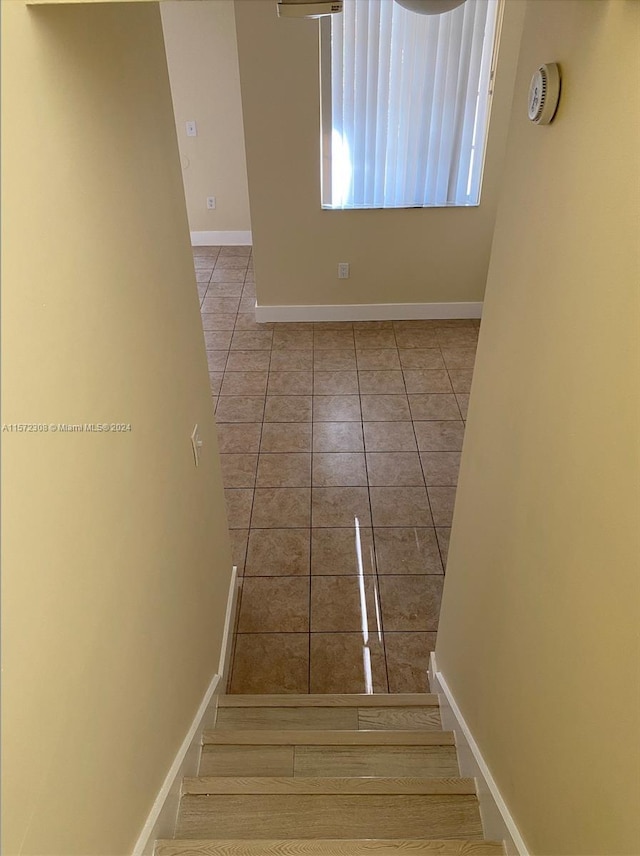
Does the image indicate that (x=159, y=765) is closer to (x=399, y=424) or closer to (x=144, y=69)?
(x=144, y=69)

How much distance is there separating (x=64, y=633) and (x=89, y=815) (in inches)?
14.0

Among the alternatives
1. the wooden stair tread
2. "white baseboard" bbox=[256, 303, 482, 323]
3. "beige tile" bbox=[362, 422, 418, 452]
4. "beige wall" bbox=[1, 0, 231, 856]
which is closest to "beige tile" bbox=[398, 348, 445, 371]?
"white baseboard" bbox=[256, 303, 482, 323]

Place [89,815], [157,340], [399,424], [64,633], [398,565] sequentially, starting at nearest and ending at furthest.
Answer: [64,633] → [89,815] → [157,340] → [398,565] → [399,424]

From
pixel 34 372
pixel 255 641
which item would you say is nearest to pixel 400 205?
pixel 255 641

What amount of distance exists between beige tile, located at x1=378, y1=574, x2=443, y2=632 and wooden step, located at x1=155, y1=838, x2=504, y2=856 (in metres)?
1.29

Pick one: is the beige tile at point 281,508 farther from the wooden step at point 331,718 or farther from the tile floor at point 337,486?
the wooden step at point 331,718

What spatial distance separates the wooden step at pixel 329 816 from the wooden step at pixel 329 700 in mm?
577

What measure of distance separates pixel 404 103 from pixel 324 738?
3.72m

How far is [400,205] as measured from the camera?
14.7ft

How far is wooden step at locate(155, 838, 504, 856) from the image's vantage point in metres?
1.44

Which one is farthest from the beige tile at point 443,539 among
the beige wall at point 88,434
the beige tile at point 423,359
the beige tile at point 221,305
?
the beige tile at point 221,305

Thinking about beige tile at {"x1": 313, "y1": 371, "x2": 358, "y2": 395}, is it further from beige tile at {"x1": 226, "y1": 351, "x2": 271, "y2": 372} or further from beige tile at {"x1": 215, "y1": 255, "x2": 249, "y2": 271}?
beige tile at {"x1": 215, "y1": 255, "x2": 249, "y2": 271}

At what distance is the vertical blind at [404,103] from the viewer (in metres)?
3.83

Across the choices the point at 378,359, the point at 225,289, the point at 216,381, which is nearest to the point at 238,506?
the point at 216,381
